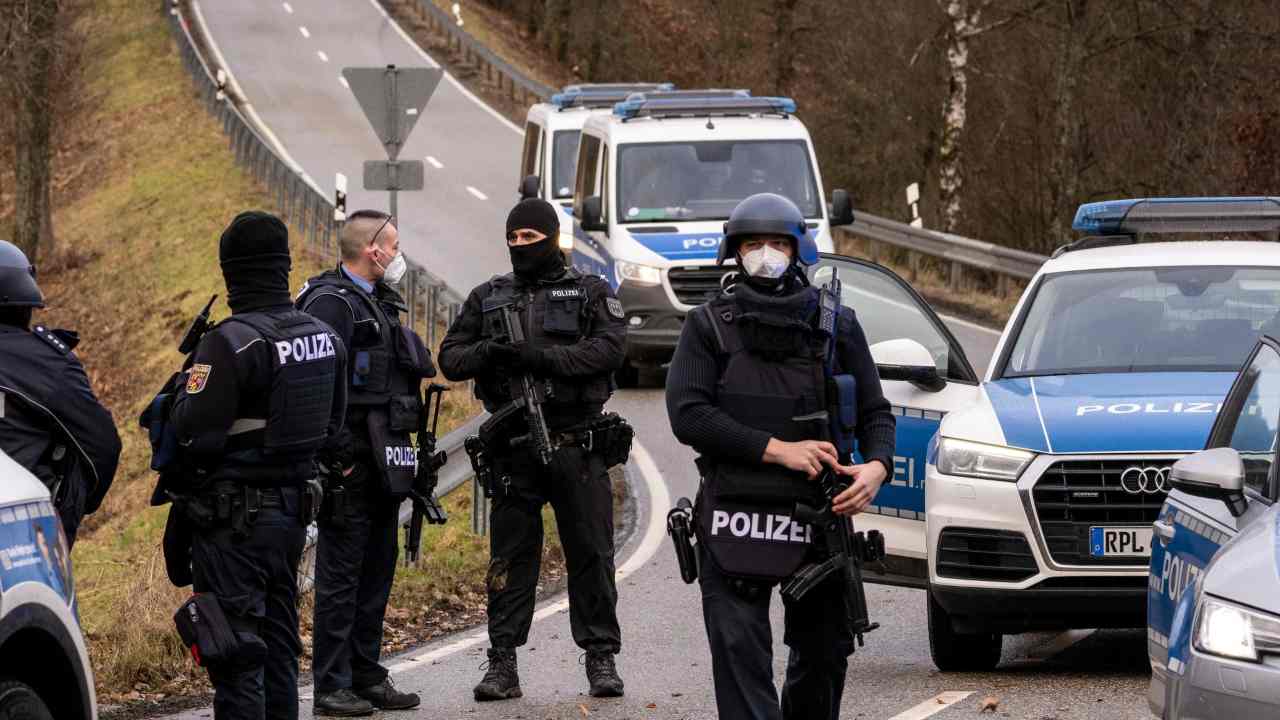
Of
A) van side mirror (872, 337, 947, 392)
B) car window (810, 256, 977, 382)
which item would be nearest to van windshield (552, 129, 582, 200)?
car window (810, 256, 977, 382)

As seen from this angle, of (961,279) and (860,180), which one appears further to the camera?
(860,180)

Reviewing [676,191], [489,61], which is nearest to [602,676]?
[676,191]

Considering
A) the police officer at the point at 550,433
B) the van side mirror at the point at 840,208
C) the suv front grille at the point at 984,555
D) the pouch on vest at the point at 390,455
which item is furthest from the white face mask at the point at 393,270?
the van side mirror at the point at 840,208

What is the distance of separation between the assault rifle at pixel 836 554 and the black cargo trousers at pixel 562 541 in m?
2.44

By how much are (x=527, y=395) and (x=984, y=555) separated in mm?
1968

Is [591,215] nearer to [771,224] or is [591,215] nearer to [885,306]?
[885,306]

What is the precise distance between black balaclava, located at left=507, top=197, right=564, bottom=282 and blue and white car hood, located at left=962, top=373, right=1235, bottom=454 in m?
1.78

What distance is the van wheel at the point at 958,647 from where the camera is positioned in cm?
867

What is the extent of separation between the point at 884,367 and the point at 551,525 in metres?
5.04

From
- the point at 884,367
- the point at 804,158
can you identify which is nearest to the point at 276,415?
the point at 884,367

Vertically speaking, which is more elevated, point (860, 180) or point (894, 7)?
point (894, 7)

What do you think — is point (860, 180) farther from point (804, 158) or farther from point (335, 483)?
point (335, 483)

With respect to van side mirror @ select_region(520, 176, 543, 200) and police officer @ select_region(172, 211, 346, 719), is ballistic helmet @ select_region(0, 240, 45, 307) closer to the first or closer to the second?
police officer @ select_region(172, 211, 346, 719)

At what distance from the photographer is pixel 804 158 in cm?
1870
